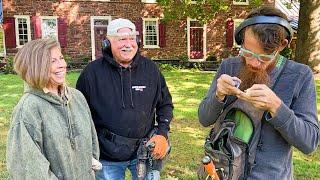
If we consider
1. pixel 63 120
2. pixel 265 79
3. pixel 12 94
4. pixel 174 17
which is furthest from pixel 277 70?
pixel 174 17

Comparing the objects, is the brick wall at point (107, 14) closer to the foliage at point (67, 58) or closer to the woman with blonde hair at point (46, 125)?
the foliage at point (67, 58)

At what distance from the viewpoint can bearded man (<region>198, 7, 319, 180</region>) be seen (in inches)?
73.3

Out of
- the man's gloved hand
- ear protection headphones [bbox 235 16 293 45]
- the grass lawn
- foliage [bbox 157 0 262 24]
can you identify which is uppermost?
foliage [bbox 157 0 262 24]

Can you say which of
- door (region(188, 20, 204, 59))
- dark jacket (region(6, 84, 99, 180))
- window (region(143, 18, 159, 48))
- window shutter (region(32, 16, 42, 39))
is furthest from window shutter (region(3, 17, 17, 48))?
dark jacket (region(6, 84, 99, 180))

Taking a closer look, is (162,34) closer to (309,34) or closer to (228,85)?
(309,34)

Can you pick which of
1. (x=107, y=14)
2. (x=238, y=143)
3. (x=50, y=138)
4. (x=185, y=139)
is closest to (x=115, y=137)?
(x=50, y=138)

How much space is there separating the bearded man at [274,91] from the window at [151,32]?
22.7 m

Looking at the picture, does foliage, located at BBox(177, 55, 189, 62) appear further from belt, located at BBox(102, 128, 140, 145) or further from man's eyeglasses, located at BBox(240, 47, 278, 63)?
man's eyeglasses, located at BBox(240, 47, 278, 63)

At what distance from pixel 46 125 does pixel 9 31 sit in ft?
70.4

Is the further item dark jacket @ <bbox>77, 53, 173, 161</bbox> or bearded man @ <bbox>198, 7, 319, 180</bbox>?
dark jacket @ <bbox>77, 53, 173, 161</bbox>

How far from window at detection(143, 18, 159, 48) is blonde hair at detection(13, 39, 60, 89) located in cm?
2199

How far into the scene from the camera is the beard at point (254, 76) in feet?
6.33

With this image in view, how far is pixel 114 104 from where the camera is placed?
322 centimetres

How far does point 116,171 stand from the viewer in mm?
3373
